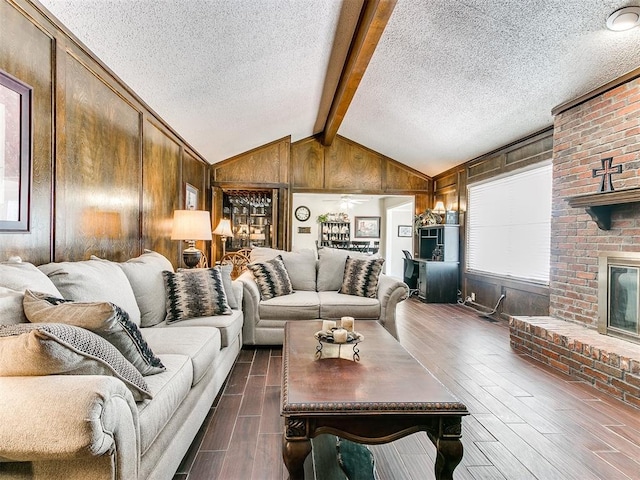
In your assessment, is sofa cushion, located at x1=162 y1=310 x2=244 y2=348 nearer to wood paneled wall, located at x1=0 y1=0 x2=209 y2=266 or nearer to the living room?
the living room

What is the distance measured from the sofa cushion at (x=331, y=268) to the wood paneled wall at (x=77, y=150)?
191 centimetres

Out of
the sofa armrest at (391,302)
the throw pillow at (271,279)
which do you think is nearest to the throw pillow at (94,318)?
the throw pillow at (271,279)

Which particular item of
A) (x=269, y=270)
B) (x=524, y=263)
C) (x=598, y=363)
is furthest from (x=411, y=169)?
(x=598, y=363)

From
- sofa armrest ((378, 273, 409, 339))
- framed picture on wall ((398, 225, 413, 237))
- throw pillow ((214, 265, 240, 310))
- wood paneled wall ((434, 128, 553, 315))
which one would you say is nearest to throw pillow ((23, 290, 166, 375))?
throw pillow ((214, 265, 240, 310))

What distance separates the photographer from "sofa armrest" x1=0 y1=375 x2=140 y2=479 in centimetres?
104

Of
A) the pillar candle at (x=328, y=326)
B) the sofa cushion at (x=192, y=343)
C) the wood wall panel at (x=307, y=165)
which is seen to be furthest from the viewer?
the wood wall panel at (x=307, y=165)

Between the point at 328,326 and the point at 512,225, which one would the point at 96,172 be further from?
the point at 512,225

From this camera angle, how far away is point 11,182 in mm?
1968

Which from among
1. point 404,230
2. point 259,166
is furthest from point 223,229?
point 404,230

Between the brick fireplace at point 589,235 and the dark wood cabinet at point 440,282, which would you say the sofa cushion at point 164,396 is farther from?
the dark wood cabinet at point 440,282

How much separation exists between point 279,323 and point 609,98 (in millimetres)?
3650

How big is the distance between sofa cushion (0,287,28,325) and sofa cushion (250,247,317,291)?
290cm

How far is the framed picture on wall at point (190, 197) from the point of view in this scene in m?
5.34

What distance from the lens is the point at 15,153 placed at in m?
1.99
